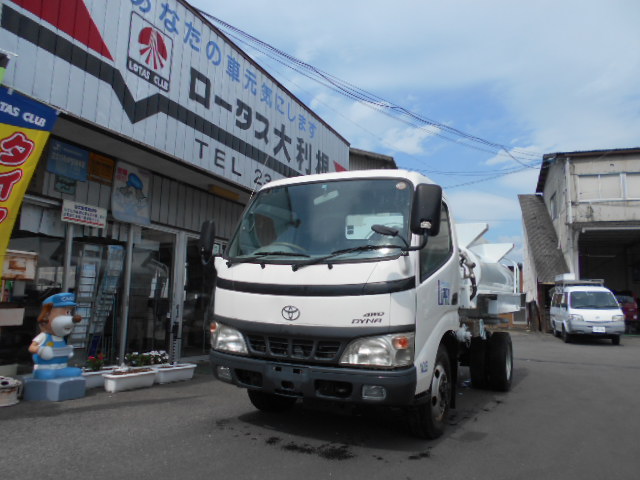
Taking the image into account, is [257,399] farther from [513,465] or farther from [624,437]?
[624,437]

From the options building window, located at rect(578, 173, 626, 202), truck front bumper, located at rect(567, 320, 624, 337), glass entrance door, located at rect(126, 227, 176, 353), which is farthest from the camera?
building window, located at rect(578, 173, 626, 202)

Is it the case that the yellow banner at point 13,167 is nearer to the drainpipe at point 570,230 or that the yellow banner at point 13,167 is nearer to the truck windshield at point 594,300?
the truck windshield at point 594,300

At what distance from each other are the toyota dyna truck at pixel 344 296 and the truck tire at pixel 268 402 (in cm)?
1

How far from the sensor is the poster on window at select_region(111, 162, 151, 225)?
7281 millimetres

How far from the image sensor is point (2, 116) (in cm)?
484

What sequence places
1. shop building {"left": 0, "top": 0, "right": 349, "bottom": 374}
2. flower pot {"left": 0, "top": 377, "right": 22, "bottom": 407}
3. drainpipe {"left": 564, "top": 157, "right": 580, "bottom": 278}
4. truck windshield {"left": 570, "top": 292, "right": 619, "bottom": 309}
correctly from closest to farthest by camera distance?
flower pot {"left": 0, "top": 377, "right": 22, "bottom": 407}
shop building {"left": 0, "top": 0, "right": 349, "bottom": 374}
truck windshield {"left": 570, "top": 292, "right": 619, "bottom": 309}
drainpipe {"left": 564, "top": 157, "right": 580, "bottom": 278}

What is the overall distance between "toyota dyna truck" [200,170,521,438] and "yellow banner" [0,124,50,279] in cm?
210

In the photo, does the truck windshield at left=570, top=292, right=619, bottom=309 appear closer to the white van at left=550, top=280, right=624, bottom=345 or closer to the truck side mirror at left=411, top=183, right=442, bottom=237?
the white van at left=550, top=280, right=624, bottom=345

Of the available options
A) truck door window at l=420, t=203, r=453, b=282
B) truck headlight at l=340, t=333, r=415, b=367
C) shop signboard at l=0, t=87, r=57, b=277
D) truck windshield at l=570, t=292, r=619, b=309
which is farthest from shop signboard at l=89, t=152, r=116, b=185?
truck windshield at l=570, t=292, r=619, b=309

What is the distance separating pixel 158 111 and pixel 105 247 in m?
2.24

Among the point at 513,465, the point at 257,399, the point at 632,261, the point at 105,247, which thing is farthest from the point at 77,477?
the point at 632,261

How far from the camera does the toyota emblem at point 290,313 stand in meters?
3.82

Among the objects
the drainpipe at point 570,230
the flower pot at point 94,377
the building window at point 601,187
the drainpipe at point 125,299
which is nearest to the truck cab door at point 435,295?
the flower pot at point 94,377

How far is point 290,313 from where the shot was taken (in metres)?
3.84
